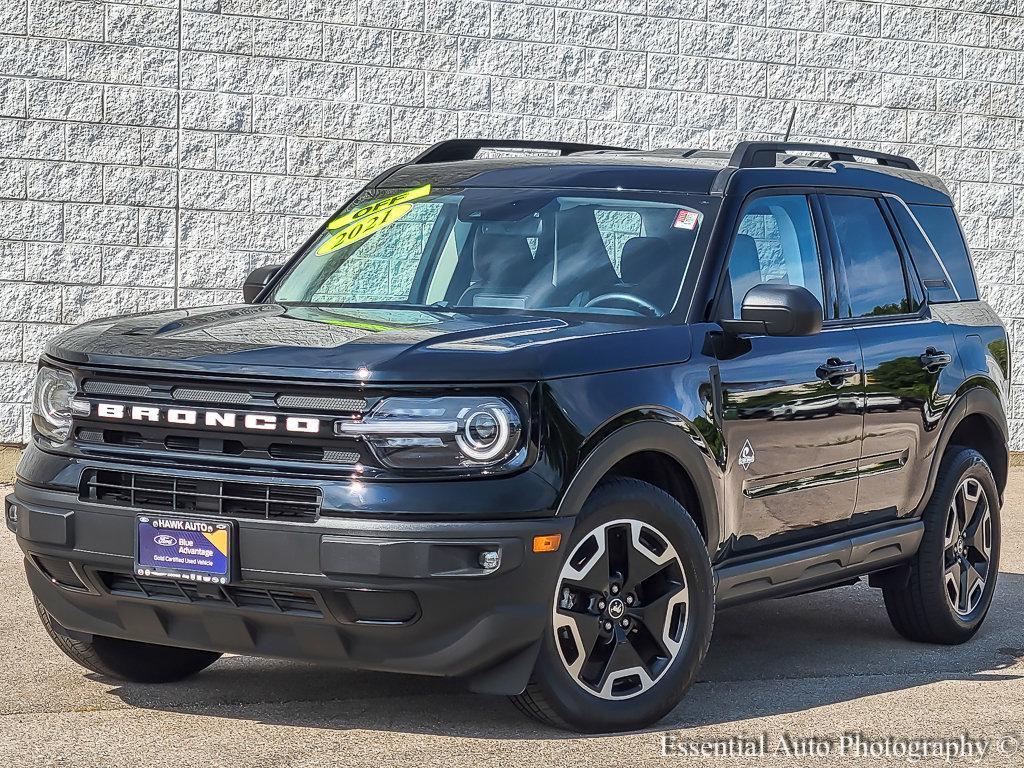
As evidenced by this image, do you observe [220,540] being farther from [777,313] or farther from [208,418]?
Result: [777,313]

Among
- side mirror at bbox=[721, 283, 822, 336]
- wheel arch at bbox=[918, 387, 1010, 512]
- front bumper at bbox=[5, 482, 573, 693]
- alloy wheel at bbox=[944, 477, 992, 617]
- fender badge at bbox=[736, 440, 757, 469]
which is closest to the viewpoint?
front bumper at bbox=[5, 482, 573, 693]

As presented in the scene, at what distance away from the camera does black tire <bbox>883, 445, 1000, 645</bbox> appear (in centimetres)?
707

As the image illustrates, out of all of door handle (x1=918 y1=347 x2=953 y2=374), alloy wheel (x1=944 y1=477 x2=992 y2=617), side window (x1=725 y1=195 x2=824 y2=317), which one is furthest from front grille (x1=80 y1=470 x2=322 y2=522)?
alloy wheel (x1=944 y1=477 x2=992 y2=617)

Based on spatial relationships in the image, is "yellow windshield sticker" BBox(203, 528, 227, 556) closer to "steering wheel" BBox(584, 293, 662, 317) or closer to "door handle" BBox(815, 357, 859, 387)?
"steering wheel" BBox(584, 293, 662, 317)

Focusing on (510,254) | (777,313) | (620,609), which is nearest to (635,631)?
(620,609)

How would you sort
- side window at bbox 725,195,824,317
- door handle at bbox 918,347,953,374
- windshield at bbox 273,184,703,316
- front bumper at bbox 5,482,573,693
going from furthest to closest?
door handle at bbox 918,347,953,374, side window at bbox 725,195,824,317, windshield at bbox 273,184,703,316, front bumper at bbox 5,482,573,693

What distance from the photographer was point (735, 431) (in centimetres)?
571

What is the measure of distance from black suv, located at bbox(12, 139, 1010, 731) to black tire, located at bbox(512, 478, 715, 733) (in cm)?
1

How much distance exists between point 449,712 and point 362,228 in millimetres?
2112

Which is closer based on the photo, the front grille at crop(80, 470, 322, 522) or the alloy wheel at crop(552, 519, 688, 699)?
the front grille at crop(80, 470, 322, 522)

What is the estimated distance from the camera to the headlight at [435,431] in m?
4.75

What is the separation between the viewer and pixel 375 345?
4938 mm

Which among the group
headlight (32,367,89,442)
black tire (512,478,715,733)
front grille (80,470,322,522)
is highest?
headlight (32,367,89,442)

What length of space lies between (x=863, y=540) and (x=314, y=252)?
A: 243cm
